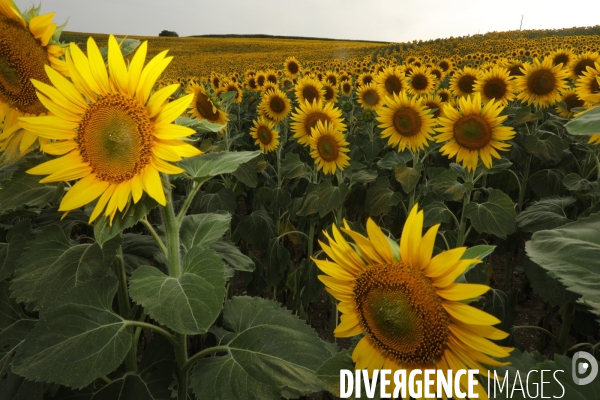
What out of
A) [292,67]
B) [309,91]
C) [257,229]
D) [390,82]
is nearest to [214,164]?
[257,229]

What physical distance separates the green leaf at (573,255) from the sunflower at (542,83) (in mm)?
4326

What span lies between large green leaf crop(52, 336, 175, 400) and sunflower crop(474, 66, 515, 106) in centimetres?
453

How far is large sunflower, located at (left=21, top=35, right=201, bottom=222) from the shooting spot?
121 cm

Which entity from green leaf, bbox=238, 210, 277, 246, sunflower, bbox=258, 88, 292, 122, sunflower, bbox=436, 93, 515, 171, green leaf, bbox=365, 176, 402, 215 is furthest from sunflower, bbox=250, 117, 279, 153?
sunflower, bbox=436, 93, 515, 171

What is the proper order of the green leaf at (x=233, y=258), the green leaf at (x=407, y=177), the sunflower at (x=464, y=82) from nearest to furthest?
the green leaf at (x=233, y=258) → the green leaf at (x=407, y=177) → the sunflower at (x=464, y=82)

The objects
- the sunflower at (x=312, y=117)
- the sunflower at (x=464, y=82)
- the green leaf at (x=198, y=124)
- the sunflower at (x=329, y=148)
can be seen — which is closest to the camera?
the green leaf at (x=198, y=124)

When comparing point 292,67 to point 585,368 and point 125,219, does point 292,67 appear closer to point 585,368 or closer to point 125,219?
point 125,219

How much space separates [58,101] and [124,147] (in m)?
0.25

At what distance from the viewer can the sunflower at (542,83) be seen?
4574mm

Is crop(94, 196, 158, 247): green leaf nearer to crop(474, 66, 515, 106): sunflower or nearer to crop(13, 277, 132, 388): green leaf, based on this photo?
crop(13, 277, 132, 388): green leaf

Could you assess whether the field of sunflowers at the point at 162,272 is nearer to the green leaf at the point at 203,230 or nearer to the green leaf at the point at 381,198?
the green leaf at the point at 203,230

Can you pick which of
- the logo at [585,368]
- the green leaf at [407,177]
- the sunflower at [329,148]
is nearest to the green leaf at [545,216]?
the green leaf at [407,177]

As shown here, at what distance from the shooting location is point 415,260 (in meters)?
1.12

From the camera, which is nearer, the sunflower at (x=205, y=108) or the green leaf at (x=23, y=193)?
the green leaf at (x=23, y=193)
